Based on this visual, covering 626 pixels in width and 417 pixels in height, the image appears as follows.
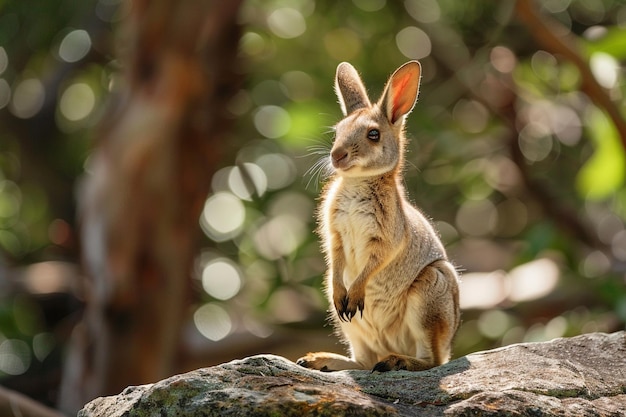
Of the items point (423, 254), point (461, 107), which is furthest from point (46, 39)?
point (423, 254)

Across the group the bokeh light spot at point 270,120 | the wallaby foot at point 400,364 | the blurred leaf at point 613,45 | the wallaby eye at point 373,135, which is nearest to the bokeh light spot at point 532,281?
the blurred leaf at point 613,45

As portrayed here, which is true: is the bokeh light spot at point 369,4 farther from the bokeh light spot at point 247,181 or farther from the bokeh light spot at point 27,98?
the bokeh light spot at point 27,98

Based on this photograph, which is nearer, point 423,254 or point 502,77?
point 423,254

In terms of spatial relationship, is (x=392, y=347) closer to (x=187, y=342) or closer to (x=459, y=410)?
(x=459, y=410)

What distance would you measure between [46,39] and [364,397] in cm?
916

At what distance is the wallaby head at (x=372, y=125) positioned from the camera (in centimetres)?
512

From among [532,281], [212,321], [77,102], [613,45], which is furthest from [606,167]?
[77,102]

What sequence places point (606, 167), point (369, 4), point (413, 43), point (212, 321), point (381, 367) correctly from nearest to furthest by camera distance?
point (381, 367) → point (606, 167) → point (212, 321) → point (413, 43) → point (369, 4)

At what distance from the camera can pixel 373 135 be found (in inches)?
205

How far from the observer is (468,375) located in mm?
4488

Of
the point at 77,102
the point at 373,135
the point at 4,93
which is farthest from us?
the point at 77,102

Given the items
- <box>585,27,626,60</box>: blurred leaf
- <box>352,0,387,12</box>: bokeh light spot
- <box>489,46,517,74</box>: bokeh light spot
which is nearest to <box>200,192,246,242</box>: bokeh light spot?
<box>352,0,387,12</box>: bokeh light spot

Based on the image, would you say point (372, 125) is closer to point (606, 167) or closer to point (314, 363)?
point (314, 363)

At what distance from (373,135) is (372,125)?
64mm
